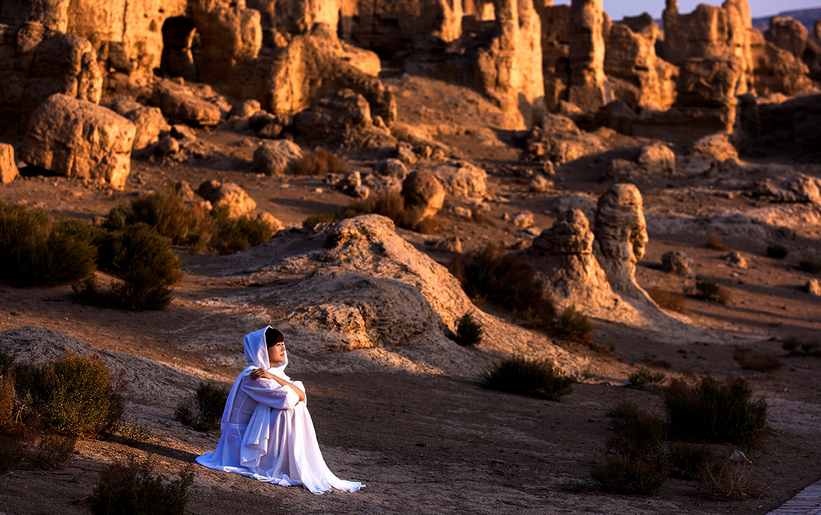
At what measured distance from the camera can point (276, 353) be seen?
4.64 m

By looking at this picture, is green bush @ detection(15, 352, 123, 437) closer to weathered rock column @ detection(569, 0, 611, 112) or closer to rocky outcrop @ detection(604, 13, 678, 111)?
weathered rock column @ detection(569, 0, 611, 112)

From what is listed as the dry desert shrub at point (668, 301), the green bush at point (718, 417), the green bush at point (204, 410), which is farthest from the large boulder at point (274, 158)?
the green bush at point (204, 410)

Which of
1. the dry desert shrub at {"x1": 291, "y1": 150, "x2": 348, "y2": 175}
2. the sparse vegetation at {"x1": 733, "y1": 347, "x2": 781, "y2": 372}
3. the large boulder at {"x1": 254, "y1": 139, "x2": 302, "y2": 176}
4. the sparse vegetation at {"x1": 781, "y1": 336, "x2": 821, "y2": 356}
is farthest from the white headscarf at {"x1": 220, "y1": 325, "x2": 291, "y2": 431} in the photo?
the dry desert shrub at {"x1": 291, "y1": 150, "x2": 348, "y2": 175}

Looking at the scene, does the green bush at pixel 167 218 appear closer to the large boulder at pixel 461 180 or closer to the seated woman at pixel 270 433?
the seated woman at pixel 270 433

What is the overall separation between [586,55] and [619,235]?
86.0ft

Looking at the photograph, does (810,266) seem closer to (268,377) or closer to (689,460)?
(689,460)

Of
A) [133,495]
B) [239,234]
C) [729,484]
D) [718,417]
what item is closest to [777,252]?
[239,234]

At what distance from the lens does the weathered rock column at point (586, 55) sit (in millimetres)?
38531

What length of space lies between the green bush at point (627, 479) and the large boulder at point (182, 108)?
2054 cm

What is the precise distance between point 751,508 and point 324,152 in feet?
60.3

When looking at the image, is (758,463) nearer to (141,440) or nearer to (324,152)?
(141,440)

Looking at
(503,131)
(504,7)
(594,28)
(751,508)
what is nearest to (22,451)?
(751,508)

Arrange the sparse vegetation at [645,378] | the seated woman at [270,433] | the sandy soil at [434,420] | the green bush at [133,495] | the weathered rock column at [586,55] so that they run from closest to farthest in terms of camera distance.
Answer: the green bush at [133,495] → the sandy soil at [434,420] → the seated woman at [270,433] → the sparse vegetation at [645,378] → the weathered rock column at [586,55]

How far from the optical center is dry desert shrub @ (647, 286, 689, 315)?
52.0 ft
